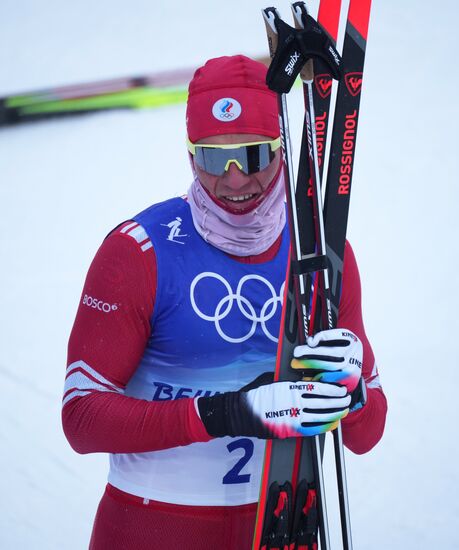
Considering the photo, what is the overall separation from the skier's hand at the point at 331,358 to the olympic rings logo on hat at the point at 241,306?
6.6 inches

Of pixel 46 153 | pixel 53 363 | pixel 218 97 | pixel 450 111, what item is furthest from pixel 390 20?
pixel 218 97

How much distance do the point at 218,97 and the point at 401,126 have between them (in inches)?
138

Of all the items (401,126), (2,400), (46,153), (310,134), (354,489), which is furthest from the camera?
(46,153)

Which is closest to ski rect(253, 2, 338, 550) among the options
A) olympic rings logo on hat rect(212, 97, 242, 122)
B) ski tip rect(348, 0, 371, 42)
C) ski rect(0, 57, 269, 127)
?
olympic rings logo on hat rect(212, 97, 242, 122)

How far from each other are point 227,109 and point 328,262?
1.34 ft

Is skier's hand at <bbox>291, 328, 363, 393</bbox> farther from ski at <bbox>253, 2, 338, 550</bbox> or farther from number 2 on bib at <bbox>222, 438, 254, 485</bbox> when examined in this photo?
number 2 on bib at <bbox>222, 438, 254, 485</bbox>

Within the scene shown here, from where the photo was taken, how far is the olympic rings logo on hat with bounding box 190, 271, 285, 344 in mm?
2225

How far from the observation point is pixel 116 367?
2.14 metres

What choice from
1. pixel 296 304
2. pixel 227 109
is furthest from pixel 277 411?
pixel 227 109

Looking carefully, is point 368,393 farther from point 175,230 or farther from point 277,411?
point 175,230

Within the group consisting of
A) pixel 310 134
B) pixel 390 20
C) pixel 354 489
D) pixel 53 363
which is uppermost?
pixel 390 20

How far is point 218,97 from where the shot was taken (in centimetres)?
227

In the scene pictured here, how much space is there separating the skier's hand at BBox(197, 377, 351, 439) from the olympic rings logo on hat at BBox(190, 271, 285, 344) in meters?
0.22

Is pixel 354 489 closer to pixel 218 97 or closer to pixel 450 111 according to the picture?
pixel 218 97
